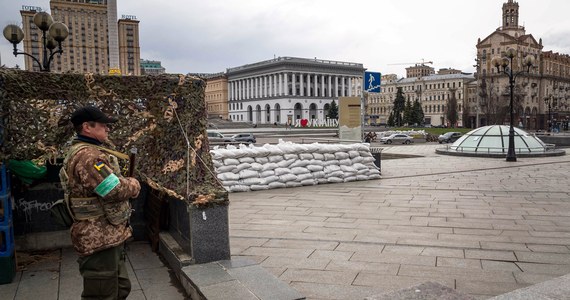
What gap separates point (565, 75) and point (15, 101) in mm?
118284

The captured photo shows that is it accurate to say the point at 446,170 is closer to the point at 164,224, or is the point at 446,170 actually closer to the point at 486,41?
the point at 164,224

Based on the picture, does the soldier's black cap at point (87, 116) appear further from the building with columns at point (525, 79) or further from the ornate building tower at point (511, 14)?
the ornate building tower at point (511, 14)

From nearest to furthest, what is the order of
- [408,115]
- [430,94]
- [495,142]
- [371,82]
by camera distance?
[371,82]
[495,142]
[408,115]
[430,94]

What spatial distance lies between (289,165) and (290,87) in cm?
9797

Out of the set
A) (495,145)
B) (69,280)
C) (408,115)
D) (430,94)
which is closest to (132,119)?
(69,280)

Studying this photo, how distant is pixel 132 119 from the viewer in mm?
5352

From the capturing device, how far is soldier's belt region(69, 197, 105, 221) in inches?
125

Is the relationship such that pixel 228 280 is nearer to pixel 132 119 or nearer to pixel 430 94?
pixel 132 119

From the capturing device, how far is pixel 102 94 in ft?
16.7

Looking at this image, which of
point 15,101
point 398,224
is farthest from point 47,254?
point 398,224

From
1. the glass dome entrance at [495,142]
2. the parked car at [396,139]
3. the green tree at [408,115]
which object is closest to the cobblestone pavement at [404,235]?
the glass dome entrance at [495,142]

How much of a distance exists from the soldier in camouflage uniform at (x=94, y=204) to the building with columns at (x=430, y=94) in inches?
3725

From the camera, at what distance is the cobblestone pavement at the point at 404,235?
181 inches

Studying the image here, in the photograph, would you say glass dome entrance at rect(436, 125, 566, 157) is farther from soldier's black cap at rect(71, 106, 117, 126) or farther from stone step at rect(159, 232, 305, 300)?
soldier's black cap at rect(71, 106, 117, 126)
